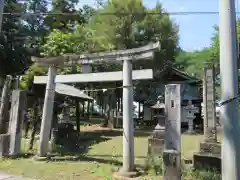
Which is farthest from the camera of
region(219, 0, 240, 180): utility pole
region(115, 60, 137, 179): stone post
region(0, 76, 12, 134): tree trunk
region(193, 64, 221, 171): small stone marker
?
region(0, 76, 12, 134): tree trunk

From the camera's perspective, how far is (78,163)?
26.8 ft

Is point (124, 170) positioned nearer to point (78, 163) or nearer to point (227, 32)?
point (78, 163)

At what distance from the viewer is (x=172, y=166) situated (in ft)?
18.4

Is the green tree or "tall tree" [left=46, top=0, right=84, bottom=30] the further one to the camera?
"tall tree" [left=46, top=0, right=84, bottom=30]

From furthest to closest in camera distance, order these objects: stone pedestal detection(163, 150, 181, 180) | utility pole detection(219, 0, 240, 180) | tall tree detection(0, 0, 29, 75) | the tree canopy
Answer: tall tree detection(0, 0, 29, 75) < the tree canopy < stone pedestal detection(163, 150, 181, 180) < utility pole detection(219, 0, 240, 180)

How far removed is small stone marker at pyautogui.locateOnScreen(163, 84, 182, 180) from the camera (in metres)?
5.59

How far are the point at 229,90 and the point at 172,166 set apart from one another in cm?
246

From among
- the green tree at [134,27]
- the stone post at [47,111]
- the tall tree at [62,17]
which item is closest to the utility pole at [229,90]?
the stone post at [47,111]

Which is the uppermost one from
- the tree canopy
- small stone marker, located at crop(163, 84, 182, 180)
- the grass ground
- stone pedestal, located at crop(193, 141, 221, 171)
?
the tree canopy

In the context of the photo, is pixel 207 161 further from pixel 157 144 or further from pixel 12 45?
pixel 12 45

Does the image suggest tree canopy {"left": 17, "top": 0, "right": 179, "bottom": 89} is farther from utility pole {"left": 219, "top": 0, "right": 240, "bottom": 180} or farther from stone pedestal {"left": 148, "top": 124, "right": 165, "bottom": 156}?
utility pole {"left": 219, "top": 0, "right": 240, "bottom": 180}

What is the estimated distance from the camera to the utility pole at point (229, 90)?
11.6 feet

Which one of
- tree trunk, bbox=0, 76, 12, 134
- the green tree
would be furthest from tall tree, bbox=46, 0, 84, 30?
tree trunk, bbox=0, 76, 12, 134

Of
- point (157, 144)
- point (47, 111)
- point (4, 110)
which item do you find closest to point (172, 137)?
point (157, 144)
